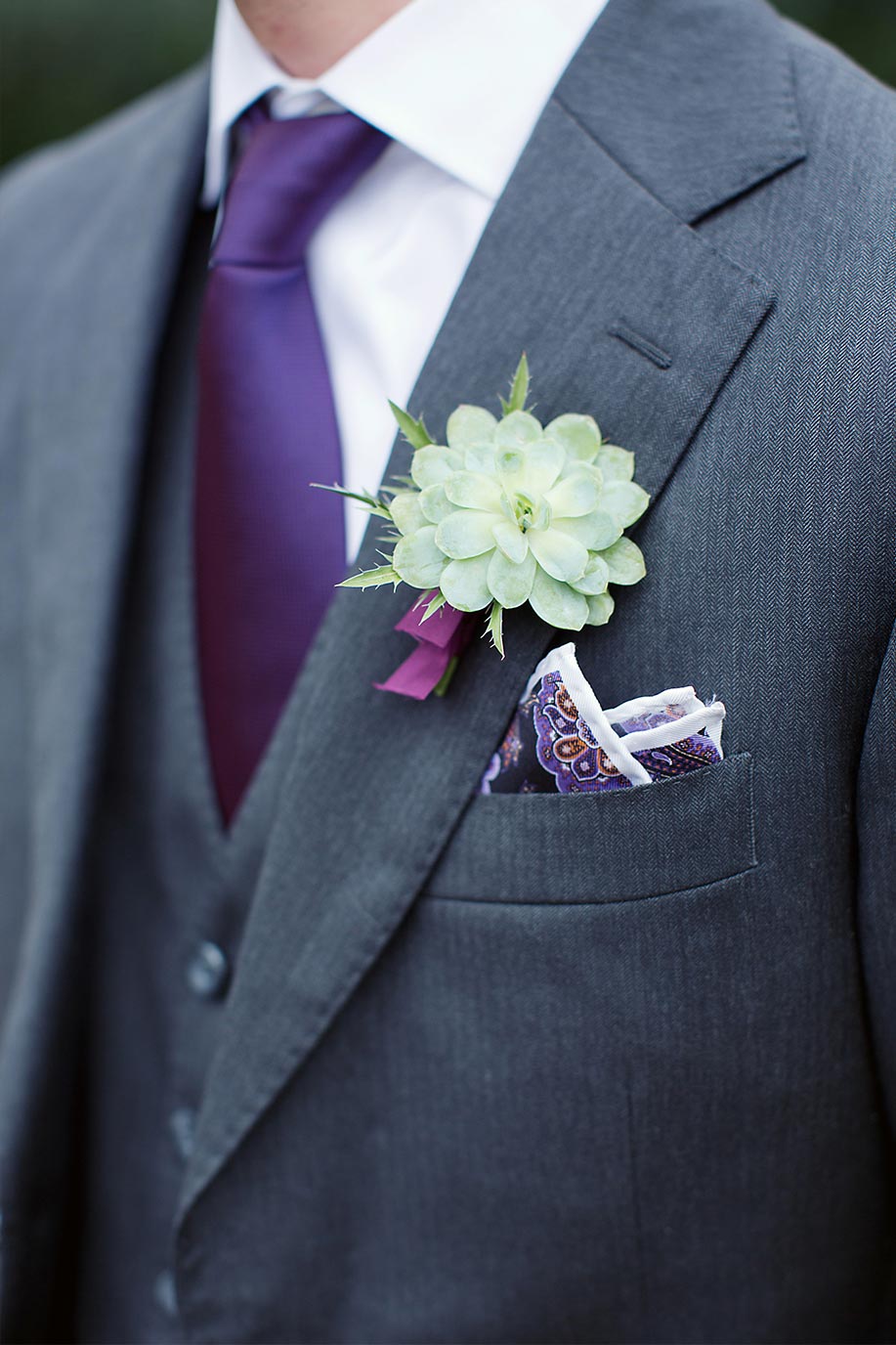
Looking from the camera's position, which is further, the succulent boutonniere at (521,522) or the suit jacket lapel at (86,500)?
the suit jacket lapel at (86,500)

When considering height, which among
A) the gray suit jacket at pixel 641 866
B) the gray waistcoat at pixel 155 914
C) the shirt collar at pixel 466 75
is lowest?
the gray waistcoat at pixel 155 914

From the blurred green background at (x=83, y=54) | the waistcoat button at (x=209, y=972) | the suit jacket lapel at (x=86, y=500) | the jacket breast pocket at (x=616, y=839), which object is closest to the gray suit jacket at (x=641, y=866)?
the jacket breast pocket at (x=616, y=839)

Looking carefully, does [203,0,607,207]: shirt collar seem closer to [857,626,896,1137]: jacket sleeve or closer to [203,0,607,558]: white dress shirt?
[203,0,607,558]: white dress shirt

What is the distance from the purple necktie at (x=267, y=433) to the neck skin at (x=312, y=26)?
0.16 ft

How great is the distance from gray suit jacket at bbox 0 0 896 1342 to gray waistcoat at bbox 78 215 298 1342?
5.1 inches

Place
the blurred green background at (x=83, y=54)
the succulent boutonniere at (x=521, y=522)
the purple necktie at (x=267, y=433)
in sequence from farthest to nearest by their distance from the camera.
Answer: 1. the blurred green background at (x=83, y=54)
2. the purple necktie at (x=267, y=433)
3. the succulent boutonniere at (x=521, y=522)

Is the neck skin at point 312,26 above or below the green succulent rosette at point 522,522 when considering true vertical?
above

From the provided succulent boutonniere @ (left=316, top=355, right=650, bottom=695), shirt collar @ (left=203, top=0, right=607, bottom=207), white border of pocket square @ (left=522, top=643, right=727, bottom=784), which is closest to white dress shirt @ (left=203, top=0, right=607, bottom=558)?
shirt collar @ (left=203, top=0, right=607, bottom=207)

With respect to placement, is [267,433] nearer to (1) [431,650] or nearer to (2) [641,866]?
(1) [431,650]

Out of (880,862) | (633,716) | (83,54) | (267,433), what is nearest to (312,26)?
(267,433)

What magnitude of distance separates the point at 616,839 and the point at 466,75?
0.57 metres

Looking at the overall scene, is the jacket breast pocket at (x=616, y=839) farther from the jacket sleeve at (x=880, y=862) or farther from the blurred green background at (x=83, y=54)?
the blurred green background at (x=83, y=54)

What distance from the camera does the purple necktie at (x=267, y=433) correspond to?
0.92 m

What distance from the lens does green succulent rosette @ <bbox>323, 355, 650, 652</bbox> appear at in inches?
26.4
